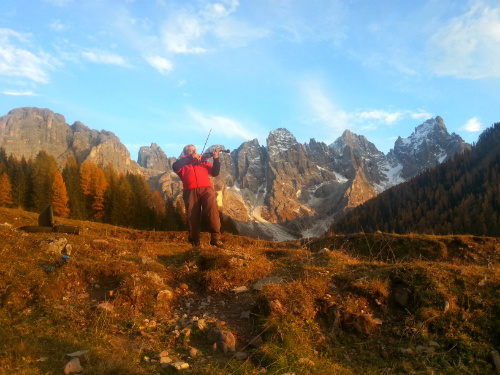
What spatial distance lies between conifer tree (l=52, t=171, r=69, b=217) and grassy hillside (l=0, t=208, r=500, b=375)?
55.5 m

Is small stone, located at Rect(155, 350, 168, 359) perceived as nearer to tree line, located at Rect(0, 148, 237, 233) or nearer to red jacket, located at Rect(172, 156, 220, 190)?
red jacket, located at Rect(172, 156, 220, 190)

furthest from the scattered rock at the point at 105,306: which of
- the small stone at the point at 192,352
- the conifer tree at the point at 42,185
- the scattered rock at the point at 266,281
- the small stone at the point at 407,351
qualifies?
the conifer tree at the point at 42,185

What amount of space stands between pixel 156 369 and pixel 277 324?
205 centimetres

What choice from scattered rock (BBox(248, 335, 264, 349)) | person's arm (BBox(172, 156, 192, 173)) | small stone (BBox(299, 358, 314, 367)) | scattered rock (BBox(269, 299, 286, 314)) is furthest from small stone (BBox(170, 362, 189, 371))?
person's arm (BBox(172, 156, 192, 173))

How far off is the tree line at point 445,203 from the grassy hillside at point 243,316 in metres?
84.6

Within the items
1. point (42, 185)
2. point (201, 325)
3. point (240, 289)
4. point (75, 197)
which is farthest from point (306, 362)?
point (42, 185)

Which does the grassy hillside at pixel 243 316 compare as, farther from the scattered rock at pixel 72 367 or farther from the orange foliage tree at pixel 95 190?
the orange foliage tree at pixel 95 190

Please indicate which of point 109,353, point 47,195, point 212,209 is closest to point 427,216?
point 47,195

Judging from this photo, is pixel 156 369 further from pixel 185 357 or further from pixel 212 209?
pixel 212 209

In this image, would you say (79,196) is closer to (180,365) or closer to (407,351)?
(180,365)

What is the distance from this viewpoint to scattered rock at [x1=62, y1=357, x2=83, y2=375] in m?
4.29

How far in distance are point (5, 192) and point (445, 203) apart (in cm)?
11806

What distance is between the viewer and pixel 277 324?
5.64 metres

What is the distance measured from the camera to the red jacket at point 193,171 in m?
11.9
